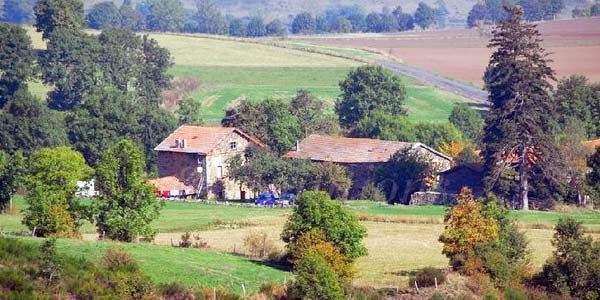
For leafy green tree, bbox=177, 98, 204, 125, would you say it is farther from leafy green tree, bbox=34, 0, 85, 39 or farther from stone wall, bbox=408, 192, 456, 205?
stone wall, bbox=408, 192, 456, 205

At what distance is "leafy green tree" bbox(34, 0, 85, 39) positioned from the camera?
12569 cm

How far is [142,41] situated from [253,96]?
13.9 m

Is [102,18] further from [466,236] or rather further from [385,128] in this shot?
[466,236]

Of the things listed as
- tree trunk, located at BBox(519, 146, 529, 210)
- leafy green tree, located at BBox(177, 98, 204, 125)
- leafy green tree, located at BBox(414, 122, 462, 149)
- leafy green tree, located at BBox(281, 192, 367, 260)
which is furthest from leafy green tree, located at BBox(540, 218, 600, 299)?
leafy green tree, located at BBox(177, 98, 204, 125)

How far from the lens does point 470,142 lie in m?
100

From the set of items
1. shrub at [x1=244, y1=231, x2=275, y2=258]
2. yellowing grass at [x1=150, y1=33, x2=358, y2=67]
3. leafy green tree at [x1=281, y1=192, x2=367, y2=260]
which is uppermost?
yellowing grass at [x1=150, y1=33, x2=358, y2=67]

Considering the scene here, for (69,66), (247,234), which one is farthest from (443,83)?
(247,234)

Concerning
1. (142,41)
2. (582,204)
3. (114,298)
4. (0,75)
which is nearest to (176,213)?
(582,204)

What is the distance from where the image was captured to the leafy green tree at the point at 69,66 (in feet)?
375

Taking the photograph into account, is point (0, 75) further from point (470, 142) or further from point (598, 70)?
point (598, 70)

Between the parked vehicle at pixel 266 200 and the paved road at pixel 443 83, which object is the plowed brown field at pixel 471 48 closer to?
the paved road at pixel 443 83

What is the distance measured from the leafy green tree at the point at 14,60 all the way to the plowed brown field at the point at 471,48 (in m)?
39.6

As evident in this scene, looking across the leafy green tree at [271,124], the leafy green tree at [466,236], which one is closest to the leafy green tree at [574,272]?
the leafy green tree at [466,236]

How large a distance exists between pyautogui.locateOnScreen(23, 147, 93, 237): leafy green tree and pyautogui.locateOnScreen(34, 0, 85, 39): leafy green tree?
7034cm
